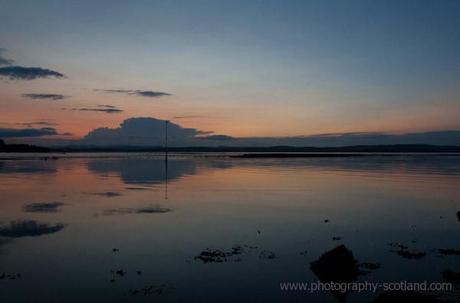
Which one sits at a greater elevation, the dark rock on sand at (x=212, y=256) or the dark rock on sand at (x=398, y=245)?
the dark rock on sand at (x=212, y=256)

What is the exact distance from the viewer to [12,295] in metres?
11.3

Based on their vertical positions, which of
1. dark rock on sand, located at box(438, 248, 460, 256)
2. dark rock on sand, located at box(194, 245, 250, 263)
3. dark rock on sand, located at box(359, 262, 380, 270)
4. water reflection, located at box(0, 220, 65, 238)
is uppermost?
water reflection, located at box(0, 220, 65, 238)

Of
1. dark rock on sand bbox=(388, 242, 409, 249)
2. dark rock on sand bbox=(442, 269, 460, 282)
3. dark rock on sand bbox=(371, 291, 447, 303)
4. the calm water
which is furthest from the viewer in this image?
dark rock on sand bbox=(388, 242, 409, 249)

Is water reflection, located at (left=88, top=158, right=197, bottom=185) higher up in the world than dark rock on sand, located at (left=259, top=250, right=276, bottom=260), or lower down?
higher up

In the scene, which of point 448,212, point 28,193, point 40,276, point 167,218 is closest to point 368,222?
point 448,212

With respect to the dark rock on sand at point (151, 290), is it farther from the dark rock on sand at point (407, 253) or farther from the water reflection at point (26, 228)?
the dark rock on sand at point (407, 253)

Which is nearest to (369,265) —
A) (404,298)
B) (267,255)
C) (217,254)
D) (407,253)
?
(407,253)

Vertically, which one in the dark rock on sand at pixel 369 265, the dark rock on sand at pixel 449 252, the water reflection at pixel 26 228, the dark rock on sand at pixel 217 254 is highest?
the water reflection at pixel 26 228

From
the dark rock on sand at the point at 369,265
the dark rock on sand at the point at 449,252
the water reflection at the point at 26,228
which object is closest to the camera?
the dark rock on sand at the point at 369,265

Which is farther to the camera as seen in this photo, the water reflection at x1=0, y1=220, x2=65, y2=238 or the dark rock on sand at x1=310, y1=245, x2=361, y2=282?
the water reflection at x1=0, y1=220, x2=65, y2=238

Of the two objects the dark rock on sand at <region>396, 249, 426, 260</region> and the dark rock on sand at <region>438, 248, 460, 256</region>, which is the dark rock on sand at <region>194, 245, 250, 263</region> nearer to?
the dark rock on sand at <region>396, 249, 426, 260</region>

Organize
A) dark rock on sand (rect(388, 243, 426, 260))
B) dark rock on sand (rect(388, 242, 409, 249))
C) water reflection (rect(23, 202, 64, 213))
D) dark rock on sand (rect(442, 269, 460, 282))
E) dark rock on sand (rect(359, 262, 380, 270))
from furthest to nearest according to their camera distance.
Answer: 1. water reflection (rect(23, 202, 64, 213))
2. dark rock on sand (rect(388, 242, 409, 249))
3. dark rock on sand (rect(388, 243, 426, 260))
4. dark rock on sand (rect(359, 262, 380, 270))
5. dark rock on sand (rect(442, 269, 460, 282))

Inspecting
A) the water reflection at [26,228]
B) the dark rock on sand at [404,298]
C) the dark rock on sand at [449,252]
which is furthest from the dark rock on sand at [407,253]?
the water reflection at [26,228]

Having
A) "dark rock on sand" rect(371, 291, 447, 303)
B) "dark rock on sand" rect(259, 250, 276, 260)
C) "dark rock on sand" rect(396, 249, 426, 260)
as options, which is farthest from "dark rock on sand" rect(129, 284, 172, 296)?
"dark rock on sand" rect(396, 249, 426, 260)
